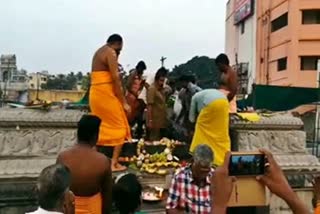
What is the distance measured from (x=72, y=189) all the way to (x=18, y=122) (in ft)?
8.26

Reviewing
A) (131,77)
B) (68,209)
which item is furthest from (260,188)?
(131,77)

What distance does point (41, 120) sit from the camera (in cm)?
668

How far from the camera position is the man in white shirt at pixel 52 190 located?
3.06m

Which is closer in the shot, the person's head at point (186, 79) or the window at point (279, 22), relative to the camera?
the person's head at point (186, 79)

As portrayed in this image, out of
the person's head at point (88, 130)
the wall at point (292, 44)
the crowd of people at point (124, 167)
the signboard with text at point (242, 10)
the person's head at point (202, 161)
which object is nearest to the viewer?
the crowd of people at point (124, 167)

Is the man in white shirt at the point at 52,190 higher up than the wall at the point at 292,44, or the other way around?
the wall at the point at 292,44

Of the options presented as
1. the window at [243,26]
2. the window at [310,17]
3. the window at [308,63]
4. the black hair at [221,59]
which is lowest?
the black hair at [221,59]

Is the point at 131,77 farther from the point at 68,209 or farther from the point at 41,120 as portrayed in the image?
the point at 68,209

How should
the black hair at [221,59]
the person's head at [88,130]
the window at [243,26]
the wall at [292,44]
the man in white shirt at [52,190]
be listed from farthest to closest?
the window at [243,26] < the wall at [292,44] < the black hair at [221,59] < the person's head at [88,130] < the man in white shirt at [52,190]

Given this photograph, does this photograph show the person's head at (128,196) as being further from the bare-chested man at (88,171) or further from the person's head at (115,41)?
the person's head at (115,41)

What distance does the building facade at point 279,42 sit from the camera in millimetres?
33938

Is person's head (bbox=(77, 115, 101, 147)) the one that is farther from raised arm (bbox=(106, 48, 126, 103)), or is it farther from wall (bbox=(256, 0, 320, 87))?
wall (bbox=(256, 0, 320, 87))

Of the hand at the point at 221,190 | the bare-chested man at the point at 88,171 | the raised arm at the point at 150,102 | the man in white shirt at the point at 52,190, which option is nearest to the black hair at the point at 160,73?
the raised arm at the point at 150,102

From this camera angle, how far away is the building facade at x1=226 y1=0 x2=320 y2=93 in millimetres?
33938
